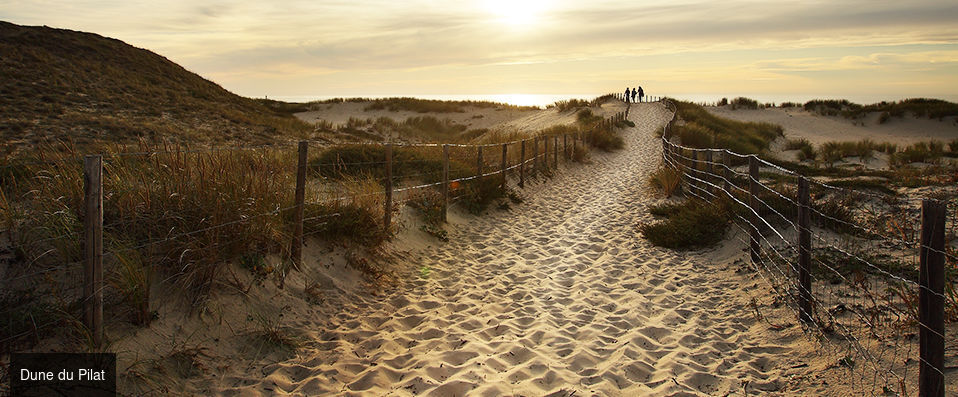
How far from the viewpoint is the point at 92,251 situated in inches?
142

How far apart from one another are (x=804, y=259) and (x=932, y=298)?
1.91 m

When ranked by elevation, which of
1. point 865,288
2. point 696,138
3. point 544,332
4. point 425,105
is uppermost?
point 425,105

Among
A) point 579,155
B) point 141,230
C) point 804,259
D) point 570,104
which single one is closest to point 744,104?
point 570,104

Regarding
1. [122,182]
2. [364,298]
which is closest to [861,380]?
[364,298]

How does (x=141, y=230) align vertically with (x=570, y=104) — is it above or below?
below

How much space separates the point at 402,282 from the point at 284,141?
43.0 feet

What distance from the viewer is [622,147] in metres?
24.9

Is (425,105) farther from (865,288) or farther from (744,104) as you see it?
(865,288)

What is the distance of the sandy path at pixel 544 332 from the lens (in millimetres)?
3951

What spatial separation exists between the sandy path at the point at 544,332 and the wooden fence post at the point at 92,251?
950 mm

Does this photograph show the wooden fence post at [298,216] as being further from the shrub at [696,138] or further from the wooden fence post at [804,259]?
the shrub at [696,138]

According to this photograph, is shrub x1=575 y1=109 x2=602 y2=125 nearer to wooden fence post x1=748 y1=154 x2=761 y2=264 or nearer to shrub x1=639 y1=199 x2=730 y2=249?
shrub x1=639 y1=199 x2=730 y2=249

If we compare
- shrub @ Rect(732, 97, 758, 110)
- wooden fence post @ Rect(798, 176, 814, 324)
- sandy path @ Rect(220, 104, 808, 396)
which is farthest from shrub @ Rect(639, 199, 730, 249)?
shrub @ Rect(732, 97, 758, 110)

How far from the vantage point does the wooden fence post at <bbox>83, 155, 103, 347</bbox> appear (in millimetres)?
3561
